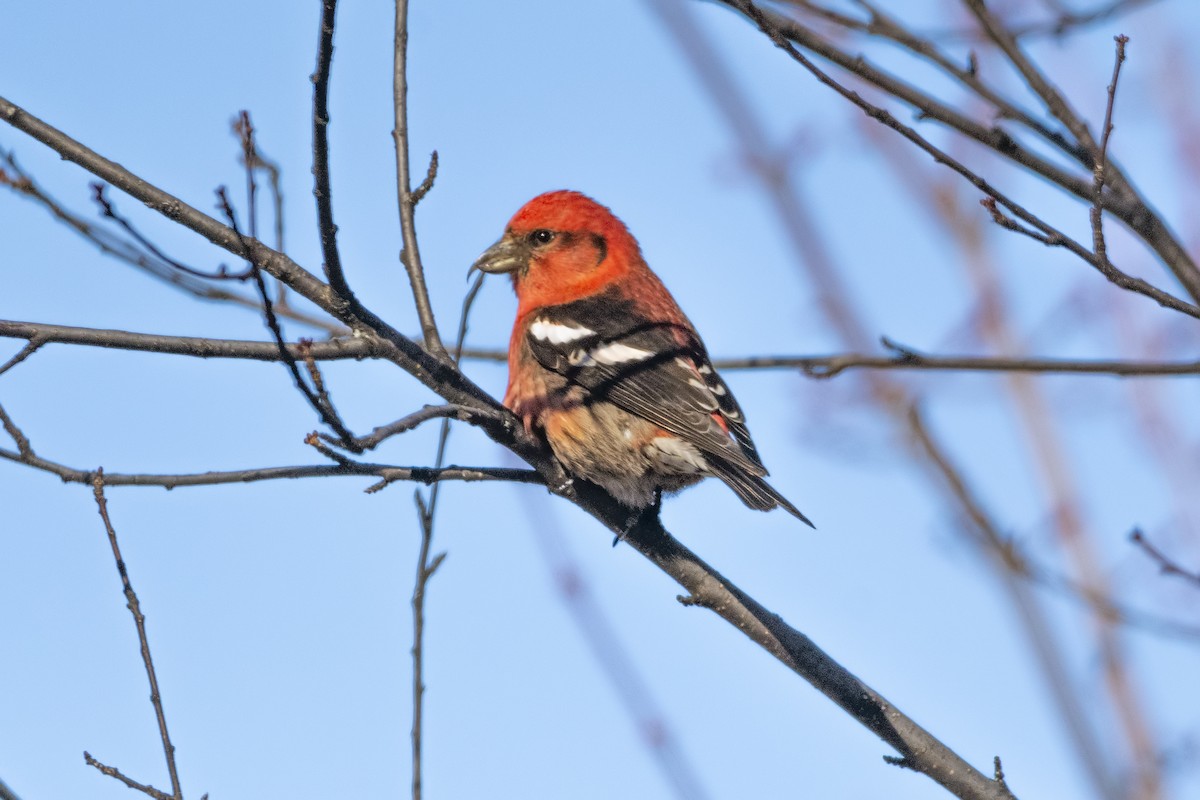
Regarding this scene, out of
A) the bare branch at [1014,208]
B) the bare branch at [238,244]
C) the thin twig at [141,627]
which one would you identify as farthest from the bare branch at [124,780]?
the bare branch at [1014,208]

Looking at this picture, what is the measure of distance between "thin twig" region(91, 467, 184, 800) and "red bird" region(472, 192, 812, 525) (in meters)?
1.63

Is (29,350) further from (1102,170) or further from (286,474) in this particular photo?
(1102,170)

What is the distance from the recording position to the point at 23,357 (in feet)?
10.4

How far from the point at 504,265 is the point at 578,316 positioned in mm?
572

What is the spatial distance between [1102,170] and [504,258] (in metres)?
2.93

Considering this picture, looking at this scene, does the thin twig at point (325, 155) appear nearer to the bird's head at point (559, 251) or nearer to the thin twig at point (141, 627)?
the thin twig at point (141, 627)

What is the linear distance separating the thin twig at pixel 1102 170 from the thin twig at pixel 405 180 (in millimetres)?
1893

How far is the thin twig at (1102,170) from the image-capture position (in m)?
3.40

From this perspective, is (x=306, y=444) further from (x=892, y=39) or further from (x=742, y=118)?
(x=742, y=118)

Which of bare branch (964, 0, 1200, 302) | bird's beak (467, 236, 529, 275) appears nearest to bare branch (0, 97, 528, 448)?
bare branch (964, 0, 1200, 302)

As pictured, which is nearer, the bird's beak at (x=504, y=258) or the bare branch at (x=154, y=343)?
the bare branch at (x=154, y=343)

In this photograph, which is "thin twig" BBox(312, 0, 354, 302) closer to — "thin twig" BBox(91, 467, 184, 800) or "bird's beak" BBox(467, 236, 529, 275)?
"thin twig" BBox(91, 467, 184, 800)

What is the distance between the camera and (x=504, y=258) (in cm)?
576

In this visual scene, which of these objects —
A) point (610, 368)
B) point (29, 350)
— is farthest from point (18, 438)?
point (610, 368)
